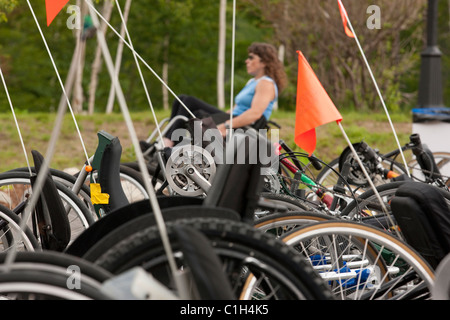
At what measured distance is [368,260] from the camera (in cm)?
320

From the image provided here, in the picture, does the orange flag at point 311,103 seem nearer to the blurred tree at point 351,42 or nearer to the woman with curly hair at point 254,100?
the woman with curly hair at point 254,100

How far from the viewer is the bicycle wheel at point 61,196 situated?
3953 mm

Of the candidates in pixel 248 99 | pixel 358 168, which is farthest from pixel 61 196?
pixel 248 99

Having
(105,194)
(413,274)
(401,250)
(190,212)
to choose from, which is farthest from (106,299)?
(105,194)

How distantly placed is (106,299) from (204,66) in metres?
26.3

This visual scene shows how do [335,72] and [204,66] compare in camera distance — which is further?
[204,66]

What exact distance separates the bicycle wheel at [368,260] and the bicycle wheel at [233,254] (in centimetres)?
64

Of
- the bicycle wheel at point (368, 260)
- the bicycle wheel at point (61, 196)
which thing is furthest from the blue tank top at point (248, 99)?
the bicycle wheel at point (368, 260)

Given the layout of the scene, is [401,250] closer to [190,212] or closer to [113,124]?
[190,212]

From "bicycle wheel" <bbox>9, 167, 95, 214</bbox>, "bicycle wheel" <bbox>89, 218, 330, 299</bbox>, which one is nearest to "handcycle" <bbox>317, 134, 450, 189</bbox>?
"bicycle wheel" <bbox>9, 167, 95, 214</bbox>

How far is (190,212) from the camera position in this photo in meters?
2.13

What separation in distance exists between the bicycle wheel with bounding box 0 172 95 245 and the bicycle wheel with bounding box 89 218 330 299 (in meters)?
1.42

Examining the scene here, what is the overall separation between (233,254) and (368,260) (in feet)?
4.27

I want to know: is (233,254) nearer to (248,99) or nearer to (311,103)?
(311,103)
